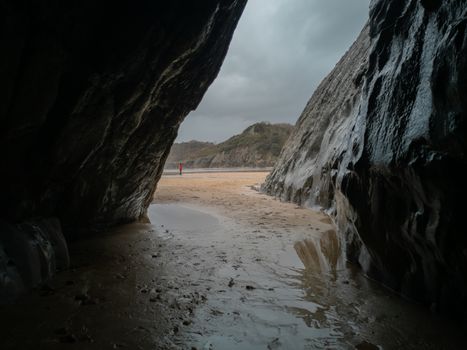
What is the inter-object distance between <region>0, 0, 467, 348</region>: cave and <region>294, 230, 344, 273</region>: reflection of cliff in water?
12.7 inches

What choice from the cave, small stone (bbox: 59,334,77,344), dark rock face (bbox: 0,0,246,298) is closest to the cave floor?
small stone (bbox: 59,334,77,344)

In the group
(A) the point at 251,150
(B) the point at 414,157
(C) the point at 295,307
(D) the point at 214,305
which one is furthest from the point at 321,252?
(A) the point at 251,150

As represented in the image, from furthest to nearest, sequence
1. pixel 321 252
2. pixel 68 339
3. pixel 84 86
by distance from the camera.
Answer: pixel 321 252
pixel 84 86
pixel 68 339

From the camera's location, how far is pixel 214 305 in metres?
3.23

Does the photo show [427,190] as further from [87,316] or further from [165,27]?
[165,27]

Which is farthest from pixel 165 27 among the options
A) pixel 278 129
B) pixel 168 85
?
pixel 278 129

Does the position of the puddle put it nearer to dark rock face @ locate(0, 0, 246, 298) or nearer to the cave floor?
the cave floor

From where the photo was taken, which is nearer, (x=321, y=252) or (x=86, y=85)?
(x=86, y=85)

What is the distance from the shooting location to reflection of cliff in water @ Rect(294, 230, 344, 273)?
4.72 metres

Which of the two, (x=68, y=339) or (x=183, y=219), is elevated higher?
(x=68, y=339)

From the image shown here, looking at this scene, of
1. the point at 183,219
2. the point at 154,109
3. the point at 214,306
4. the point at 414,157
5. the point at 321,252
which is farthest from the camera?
the point at 183,219

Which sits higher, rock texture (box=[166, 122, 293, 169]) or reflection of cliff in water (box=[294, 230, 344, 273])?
rock texture (box=[166, 122, 293, 169])

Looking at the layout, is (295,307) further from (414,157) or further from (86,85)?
(86,85)

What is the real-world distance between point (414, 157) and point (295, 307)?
203 cm
